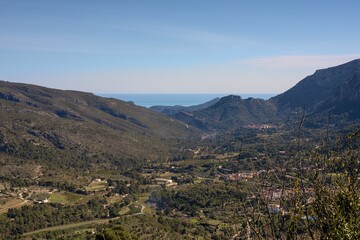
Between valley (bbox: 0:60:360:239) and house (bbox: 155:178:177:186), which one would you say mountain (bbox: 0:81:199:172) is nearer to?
valley (bbox: 0:60:360:239)

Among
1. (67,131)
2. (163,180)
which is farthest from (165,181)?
(67,131)

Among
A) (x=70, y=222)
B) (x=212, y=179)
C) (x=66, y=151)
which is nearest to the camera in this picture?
(x=70, y=222)

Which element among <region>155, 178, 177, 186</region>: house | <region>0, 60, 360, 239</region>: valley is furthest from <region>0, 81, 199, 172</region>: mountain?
<region>155, 178, 177, 186</region>: house

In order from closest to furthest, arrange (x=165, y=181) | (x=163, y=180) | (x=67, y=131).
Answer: (x=165, y=181) → (x=163, y=180) → (x=67, y=131)

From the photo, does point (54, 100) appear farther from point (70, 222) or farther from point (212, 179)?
point (70, 222)

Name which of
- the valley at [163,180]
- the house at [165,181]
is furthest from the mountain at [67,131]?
the house at [165,181]

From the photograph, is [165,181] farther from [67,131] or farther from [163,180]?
[67,131]

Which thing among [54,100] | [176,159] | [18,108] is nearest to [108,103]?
[54,100]

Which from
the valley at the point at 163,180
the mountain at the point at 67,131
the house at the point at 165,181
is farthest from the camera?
the mountain at the point at 67,131

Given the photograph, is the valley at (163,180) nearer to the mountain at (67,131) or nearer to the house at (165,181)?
the house at (165,181)
